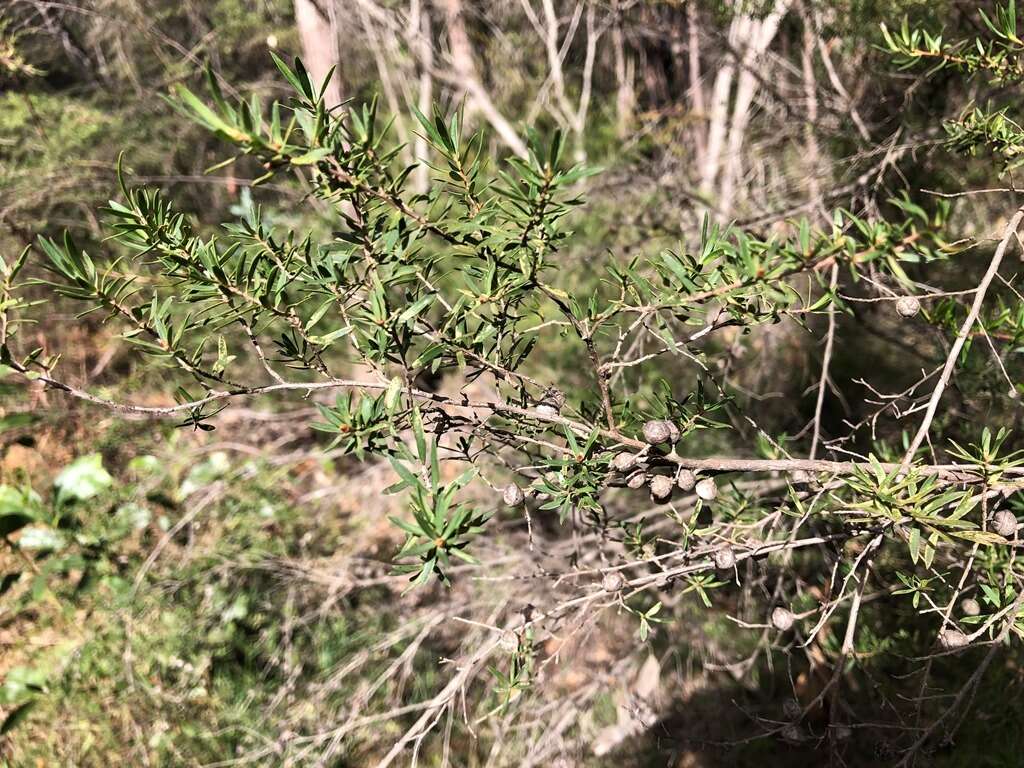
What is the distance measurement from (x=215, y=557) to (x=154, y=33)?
2611 millimetres

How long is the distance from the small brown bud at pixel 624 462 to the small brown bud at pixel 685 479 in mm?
73

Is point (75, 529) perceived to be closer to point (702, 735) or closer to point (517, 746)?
point (517, 746)

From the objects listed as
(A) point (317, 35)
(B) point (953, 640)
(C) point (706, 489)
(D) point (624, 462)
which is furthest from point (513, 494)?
(A) point (317, 35)

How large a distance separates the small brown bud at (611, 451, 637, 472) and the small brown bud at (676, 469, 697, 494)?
0.24 feet

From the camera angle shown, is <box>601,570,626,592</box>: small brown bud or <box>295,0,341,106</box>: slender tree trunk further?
<box>295,0,341,106</box>: slender tree trunk

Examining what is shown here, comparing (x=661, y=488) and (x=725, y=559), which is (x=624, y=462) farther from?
(x=725, y=559)

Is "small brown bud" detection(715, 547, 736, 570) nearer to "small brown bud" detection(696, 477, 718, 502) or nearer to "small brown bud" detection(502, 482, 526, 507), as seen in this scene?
"small brown bud" detection(696, 477, 718, 502)

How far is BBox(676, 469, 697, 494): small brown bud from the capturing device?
3.05 ft

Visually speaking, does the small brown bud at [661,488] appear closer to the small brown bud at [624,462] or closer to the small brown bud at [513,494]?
the small brown bud at [624,462]

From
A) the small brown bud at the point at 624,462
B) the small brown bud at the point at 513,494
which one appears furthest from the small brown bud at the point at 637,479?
the small brown bud at the point at 513,494

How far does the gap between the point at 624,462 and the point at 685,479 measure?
0.10 metres

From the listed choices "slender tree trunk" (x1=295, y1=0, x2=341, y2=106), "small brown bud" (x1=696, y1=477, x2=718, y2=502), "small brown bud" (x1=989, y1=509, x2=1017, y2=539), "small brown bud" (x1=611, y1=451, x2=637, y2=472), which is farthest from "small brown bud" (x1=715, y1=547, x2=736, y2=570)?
"slender tree trunk" (x1=295, y1=0, x2=341, y2=106)

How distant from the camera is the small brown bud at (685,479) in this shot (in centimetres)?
93

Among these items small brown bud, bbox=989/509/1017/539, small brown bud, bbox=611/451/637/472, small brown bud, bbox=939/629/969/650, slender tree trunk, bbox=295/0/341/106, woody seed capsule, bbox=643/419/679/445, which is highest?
slender tree trunk, bbox=295/0/341/106
